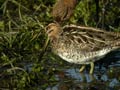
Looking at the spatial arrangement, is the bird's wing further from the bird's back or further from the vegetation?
the vegetation

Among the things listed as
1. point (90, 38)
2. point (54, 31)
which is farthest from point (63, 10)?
point (90, 38)

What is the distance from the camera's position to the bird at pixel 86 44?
8305 mm

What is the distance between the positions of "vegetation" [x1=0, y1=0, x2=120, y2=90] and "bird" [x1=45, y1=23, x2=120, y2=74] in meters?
0.42

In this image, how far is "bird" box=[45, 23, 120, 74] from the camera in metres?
8.30

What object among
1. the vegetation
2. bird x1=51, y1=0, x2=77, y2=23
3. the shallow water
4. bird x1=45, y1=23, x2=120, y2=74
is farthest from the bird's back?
bird x1=51, y1=0, x2=77, y2=23

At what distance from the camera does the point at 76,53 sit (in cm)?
832

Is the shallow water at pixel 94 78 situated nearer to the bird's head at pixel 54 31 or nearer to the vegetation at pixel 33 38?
the vegetation at pixel 33 38

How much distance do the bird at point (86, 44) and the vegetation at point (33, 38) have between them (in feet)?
1.37

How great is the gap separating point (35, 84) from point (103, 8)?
326 cm

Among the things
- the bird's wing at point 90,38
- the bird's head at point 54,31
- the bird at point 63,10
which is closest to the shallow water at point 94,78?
the bird's wing at point 90,38

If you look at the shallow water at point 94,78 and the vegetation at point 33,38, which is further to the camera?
the vegetation at point 33,38

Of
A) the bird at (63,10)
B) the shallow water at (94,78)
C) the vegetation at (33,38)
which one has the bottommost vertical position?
the shallow water at (94,78)

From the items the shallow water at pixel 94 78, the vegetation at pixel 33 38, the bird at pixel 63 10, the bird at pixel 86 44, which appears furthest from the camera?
the bird at pixel 63 10

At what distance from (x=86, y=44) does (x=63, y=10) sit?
2.06 metres
